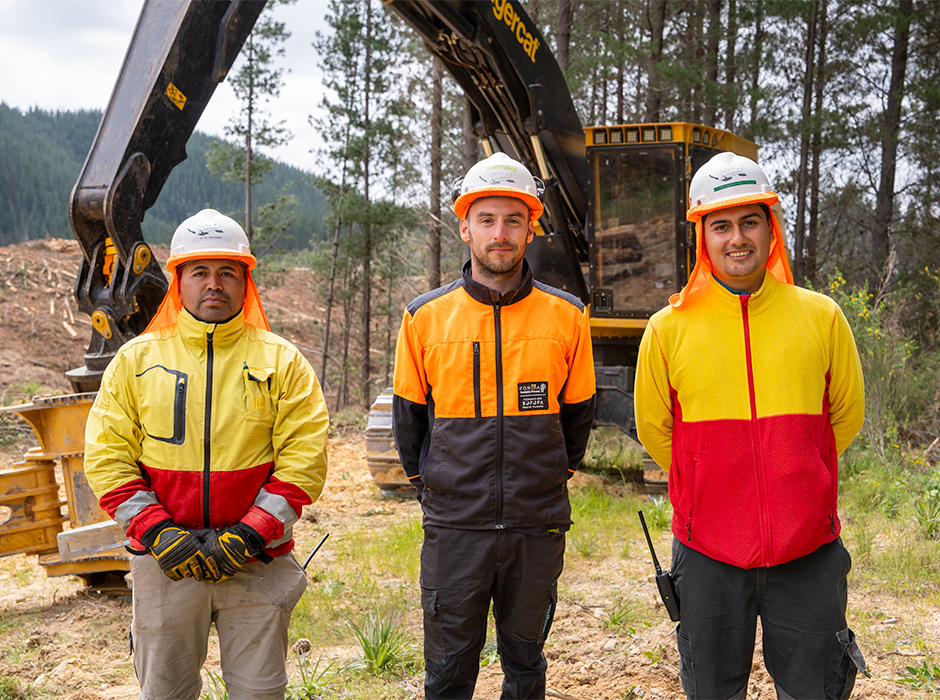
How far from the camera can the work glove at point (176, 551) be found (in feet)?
8.54

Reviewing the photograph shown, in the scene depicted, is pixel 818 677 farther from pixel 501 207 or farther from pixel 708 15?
pixel 708 15

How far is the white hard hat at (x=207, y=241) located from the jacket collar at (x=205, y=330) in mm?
215

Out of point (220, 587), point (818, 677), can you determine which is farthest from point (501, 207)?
point (818, 677)

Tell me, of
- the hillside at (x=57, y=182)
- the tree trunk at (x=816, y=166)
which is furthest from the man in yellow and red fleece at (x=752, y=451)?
the hillside at (x=57, y=182)

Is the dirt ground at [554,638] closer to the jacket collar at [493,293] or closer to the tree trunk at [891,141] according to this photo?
the jacket collar at [493,293]

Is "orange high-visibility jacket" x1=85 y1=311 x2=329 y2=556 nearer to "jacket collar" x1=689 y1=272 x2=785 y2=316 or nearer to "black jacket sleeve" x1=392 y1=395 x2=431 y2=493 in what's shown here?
"black jacket sleeve" x1=392 y1=395 x2=431 y2=493

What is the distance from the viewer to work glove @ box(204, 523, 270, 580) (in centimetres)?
263

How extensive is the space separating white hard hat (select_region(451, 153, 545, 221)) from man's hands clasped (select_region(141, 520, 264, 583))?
1413mm

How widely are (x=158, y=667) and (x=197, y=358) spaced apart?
1079 millimetres

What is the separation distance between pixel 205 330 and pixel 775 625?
86.2 inches

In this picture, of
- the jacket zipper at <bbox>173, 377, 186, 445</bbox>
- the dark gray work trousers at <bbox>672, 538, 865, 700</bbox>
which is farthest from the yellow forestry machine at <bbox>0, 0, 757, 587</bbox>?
the dark gray work trousers at <bbox>672, 538, 865, 700</bbox>

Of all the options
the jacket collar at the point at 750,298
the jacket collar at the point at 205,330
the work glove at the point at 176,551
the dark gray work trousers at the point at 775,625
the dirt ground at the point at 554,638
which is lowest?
the dirt ground at the point at 554,638

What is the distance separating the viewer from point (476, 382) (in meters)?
2.85

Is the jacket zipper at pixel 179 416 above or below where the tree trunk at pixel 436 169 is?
below
